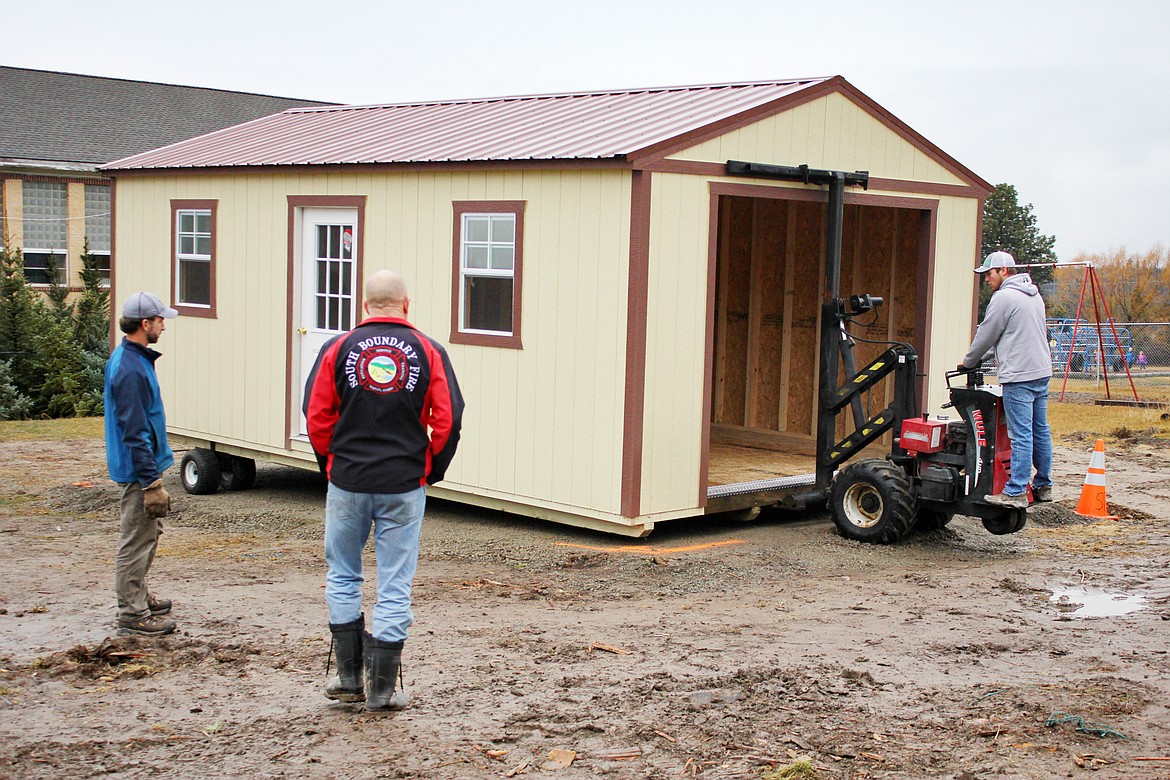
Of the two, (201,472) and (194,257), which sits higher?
(194,257)

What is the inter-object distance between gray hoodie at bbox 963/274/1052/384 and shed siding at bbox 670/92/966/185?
6.20 feet

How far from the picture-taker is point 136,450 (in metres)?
6.77

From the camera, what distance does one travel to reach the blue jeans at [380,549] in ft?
17.7

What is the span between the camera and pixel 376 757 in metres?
4.95

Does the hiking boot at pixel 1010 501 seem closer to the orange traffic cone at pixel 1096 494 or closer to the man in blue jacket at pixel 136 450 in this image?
the orange traffic cone at pixel 1096 494

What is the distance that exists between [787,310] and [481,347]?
4066mm

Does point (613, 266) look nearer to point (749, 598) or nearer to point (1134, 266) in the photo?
point (749, 598)

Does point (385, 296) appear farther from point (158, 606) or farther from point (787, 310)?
point (787, 310)

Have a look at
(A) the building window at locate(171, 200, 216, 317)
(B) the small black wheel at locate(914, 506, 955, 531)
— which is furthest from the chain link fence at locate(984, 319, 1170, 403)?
(A) the building window at locate(171, 200, 216, 317)

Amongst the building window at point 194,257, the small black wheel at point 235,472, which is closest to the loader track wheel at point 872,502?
the small black wheel at point 235,472

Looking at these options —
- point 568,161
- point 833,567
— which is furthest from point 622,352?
point 833,567

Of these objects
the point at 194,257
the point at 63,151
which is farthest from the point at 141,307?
the point at 63,151

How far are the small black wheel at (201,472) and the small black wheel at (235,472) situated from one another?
0.12 metres

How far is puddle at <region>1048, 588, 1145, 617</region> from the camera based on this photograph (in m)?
7.70
